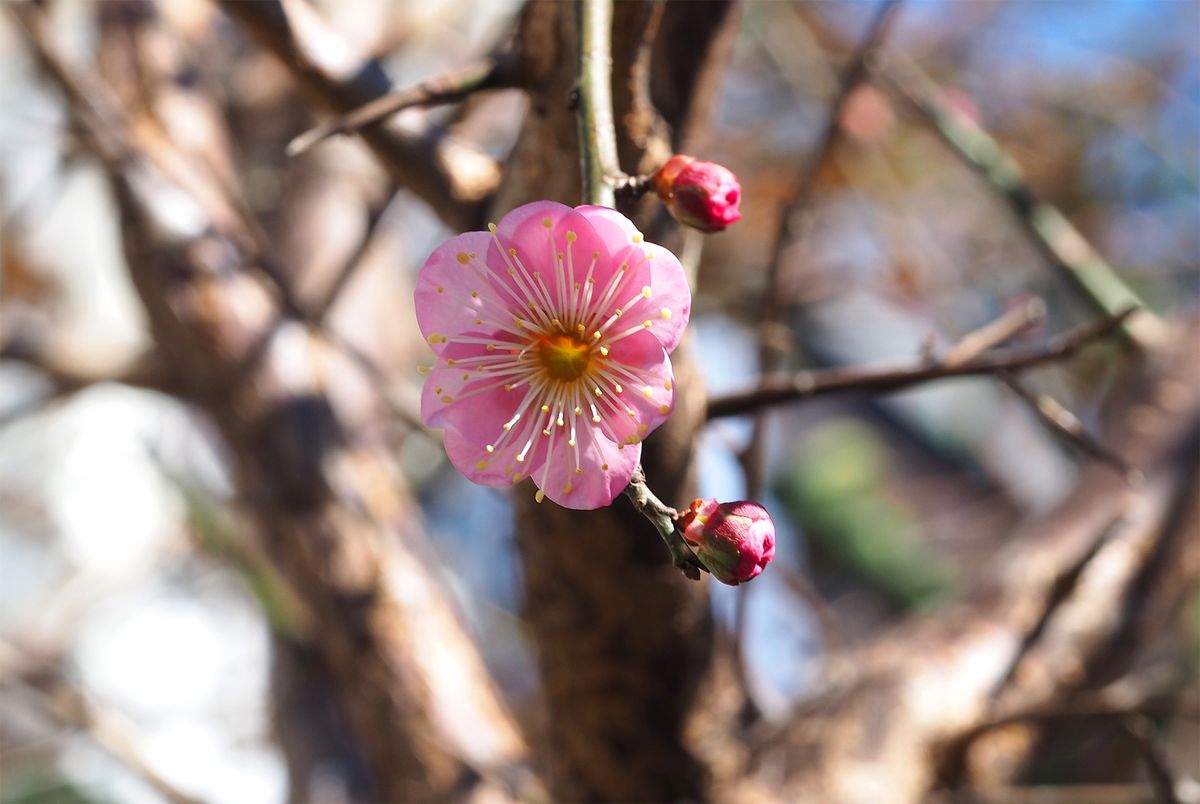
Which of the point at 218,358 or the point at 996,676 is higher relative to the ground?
the point at 218,358

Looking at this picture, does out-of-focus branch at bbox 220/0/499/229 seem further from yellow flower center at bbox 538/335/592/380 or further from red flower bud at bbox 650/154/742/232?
red flower bud at bbox 650/154/742/232

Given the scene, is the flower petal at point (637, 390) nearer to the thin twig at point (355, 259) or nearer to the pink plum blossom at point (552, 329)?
the pink plum blossom at point (552, 329)

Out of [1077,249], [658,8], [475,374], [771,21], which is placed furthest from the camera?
[771,21]

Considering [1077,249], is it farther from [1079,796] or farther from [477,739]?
[477,739]

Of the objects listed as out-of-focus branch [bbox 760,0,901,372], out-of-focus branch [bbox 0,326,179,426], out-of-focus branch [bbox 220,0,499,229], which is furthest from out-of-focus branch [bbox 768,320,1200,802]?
out-of-focus branch [bbox 0,326,179,426]

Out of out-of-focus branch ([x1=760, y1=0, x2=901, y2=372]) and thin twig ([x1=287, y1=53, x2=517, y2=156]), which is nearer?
thin twig ([x1=287, y1=53, x2=517, y2=156])

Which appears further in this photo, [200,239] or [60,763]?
[60,763]

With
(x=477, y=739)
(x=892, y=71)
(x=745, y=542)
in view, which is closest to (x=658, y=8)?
(x=745, y=542)

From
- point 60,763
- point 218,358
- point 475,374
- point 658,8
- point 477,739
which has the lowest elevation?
point 60,763
